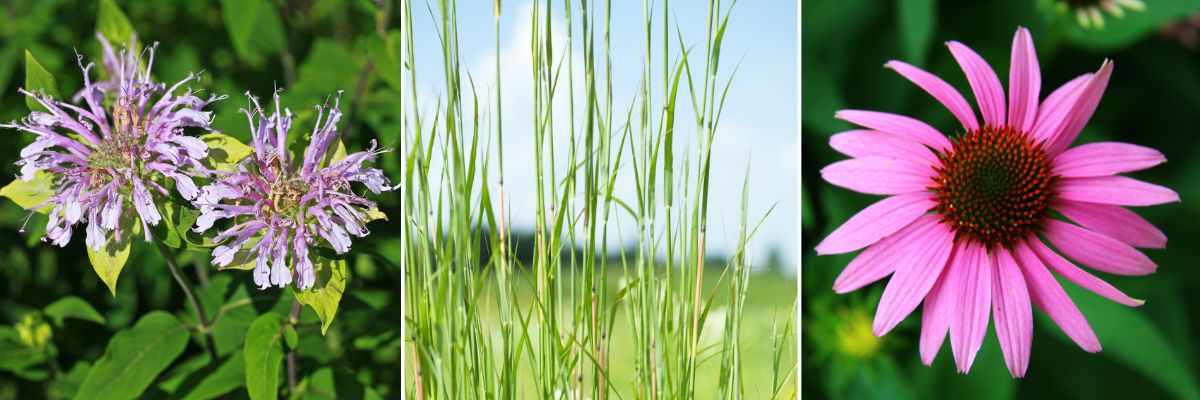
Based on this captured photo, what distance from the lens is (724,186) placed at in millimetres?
797

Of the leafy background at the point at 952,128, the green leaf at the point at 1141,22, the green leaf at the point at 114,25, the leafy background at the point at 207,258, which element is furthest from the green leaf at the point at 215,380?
the green leaf at the point at 1141,22

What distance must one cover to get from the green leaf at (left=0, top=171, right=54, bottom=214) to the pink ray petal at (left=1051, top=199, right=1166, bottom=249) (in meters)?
0.99

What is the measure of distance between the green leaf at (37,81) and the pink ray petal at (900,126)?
31.9 inches

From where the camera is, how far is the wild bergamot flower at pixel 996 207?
27.8 inches

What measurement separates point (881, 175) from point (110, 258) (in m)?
0.78

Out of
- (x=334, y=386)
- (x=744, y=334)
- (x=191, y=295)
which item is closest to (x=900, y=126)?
(x=744, y=334)

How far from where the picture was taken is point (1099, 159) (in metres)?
0.71

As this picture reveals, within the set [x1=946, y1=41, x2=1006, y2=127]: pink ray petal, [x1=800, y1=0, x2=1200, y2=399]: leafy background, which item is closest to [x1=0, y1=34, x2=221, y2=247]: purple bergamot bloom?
[x1=800, y1=0, x2=1200, y2=399]: leafy background

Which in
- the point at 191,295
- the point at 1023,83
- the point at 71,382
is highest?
the point at 1023,83

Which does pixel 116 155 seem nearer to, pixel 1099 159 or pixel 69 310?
pixel 69 310

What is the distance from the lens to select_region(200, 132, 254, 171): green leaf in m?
0.76

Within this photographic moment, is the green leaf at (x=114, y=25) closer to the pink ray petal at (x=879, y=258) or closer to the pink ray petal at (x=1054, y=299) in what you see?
the pink ray petal at (x=879, y=258)

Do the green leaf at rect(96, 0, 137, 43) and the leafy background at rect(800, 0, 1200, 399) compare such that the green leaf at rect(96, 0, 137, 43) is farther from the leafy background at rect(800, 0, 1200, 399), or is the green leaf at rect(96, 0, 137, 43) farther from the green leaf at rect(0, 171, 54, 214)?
the leafy background at rect(800, 0, 1200, 399)

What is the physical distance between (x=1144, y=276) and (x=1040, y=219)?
11 centimetres
